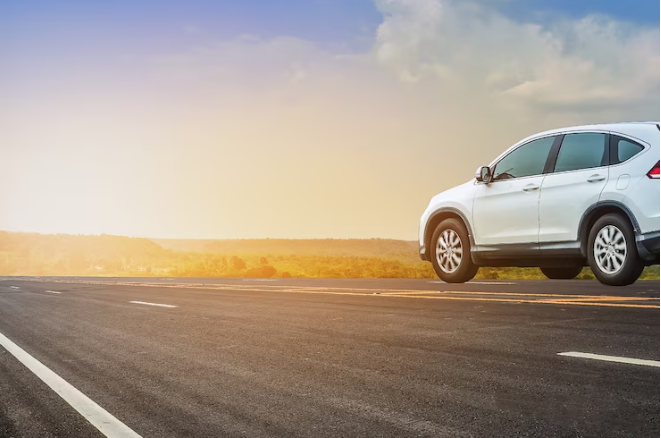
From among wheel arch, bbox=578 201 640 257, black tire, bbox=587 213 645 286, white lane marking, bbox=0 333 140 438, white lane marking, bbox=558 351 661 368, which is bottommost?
white lane marking, bbox=0 333 140 438

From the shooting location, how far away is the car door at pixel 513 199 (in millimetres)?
3986

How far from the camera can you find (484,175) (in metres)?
4.43

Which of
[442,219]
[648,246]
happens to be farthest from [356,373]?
[648,246]

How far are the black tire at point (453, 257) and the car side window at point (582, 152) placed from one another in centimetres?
98

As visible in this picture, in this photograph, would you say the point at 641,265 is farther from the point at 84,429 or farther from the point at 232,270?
the point at 232,270

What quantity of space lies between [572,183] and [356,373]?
12.1ft

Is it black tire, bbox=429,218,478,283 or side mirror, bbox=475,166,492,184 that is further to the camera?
black tire, bbox=429,218,478,283

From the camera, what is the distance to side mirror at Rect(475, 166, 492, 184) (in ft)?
14.4

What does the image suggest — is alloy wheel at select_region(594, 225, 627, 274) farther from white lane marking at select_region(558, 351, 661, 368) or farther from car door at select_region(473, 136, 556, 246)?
white lane marking at select_region(558, 351, 661, 368)

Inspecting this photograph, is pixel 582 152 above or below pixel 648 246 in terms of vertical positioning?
above

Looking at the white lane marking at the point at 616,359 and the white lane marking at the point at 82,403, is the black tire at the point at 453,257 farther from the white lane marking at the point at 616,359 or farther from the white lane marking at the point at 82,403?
the white lane marking at the point at 616,359

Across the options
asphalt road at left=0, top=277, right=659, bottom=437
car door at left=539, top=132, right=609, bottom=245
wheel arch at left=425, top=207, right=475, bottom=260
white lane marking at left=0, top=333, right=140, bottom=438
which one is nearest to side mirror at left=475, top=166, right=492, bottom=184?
wheel arch at left=425, top=207, right=475, bottom=260

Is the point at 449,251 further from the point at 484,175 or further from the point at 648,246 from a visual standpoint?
the point at 648,246

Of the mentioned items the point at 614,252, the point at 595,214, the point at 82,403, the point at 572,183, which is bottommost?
the point at 82,403
